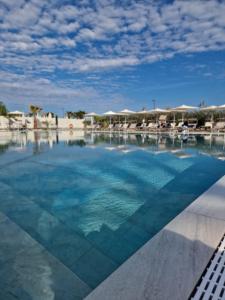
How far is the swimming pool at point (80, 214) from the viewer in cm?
175

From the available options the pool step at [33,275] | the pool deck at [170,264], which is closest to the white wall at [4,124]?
the pool step at [33,275]

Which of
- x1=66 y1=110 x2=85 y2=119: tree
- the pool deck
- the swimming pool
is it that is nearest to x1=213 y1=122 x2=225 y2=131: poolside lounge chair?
the swimming pool

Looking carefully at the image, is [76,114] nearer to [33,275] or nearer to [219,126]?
[219,126]

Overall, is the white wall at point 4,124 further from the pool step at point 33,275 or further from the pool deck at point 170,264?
the pool deck at point 170,264

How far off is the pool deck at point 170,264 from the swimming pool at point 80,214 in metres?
0.49

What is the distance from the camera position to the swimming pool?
1752mm

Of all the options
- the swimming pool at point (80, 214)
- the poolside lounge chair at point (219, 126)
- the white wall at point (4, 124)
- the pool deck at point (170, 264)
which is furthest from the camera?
the white wall at point (4, 124)

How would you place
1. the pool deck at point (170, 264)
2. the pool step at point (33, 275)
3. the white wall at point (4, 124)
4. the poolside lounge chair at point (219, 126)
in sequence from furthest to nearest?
the white wall at point (4, 124), the poolside lounge chair at point (219, 126), the pool step at point (33, 275), the pool deck at point (170, 264)

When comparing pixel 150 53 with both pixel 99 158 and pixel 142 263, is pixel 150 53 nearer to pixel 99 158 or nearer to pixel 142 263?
pixel 99 158

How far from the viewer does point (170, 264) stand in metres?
1.38

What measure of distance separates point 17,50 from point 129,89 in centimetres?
1537

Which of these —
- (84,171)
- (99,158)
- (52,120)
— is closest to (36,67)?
(52,120)

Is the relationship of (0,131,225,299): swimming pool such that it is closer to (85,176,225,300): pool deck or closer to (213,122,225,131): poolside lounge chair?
(85,176,225,300): pool deck

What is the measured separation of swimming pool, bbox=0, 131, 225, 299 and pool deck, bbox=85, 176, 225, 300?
19.5 inches
